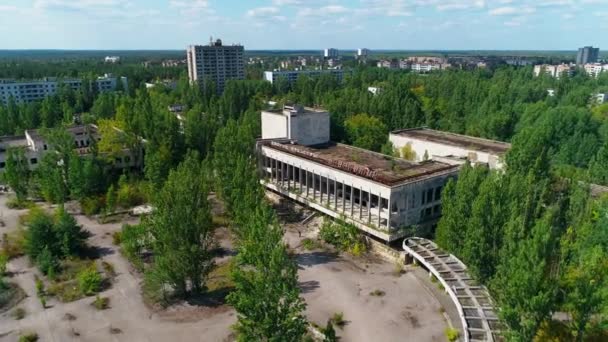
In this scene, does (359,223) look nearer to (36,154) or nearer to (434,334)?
(434,334)

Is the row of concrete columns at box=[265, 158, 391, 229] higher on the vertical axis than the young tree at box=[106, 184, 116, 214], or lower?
higher

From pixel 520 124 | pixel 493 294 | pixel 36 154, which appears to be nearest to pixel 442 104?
pixel 520 124

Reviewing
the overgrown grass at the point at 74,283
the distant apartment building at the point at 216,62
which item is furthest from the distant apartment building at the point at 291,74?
the overgrown grass at the point at 74,283

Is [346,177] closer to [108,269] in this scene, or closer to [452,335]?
[452,335]

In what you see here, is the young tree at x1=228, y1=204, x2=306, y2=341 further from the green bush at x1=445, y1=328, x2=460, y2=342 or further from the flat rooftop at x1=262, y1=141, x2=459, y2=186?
the flat rooftop at x1=262, y1=141, x2=459, y2=186

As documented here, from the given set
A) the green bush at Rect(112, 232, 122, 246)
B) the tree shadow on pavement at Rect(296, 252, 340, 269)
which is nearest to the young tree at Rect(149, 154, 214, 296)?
the tree shadow on pavement at Rect(296, 252, 340, 269)

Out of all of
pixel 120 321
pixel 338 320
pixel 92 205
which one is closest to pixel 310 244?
pixel 338 320

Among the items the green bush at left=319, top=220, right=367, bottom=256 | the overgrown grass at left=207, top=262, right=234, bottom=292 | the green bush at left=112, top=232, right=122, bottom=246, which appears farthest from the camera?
the green bush at left=112, top=232, right=122, bottom=246
